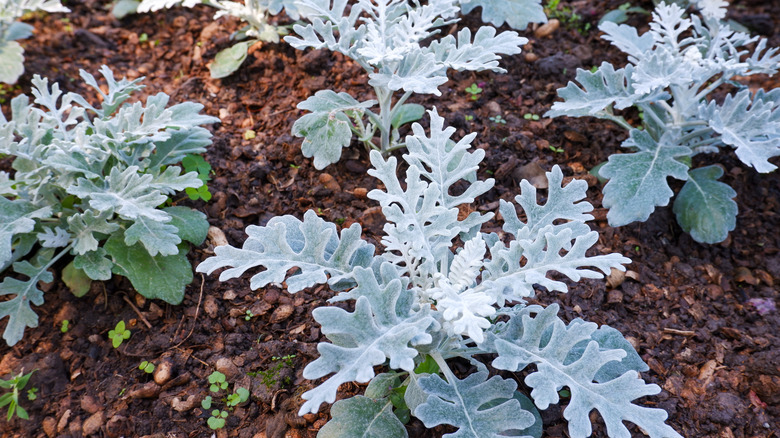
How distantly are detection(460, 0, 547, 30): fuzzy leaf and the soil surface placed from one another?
0.96 ft

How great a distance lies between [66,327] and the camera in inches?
87.0

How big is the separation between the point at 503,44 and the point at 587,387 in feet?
4.24

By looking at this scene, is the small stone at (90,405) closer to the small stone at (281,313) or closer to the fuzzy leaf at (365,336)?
the small stone at (281,313)

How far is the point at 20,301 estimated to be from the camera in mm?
2105

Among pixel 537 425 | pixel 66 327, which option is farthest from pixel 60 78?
pixel 537 425

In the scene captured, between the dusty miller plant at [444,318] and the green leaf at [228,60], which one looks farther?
the green leaf at [228,60]

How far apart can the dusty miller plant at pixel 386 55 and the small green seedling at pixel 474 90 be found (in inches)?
16.2

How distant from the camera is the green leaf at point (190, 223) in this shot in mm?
2254

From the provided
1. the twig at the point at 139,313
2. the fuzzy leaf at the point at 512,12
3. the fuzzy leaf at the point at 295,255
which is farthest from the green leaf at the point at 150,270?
the fuzzy leaf at the point at 512,12

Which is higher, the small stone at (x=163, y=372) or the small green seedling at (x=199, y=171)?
the small green seedling at (x=199, y=171)

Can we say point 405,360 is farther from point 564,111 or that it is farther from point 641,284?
point 564,111

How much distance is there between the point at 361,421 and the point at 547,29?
7.89 ft

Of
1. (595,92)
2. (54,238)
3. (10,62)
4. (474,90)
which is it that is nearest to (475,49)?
(595,92)

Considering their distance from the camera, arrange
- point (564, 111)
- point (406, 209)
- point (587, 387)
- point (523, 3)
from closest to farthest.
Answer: point (587, 387) → point (406, 209) → point (564, 111) → point (523, 3)
